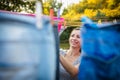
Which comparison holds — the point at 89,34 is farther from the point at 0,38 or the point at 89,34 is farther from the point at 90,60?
the point at 0,38

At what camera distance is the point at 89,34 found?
1.63 m

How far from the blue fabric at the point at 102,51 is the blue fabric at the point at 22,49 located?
0.93ft

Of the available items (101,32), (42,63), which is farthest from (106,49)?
(42,63)

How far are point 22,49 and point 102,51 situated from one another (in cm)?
44

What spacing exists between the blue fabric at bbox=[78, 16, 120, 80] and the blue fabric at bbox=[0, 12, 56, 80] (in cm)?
28

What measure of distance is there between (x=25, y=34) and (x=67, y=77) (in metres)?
1.50

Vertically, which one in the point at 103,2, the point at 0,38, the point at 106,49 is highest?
the point at 0,38

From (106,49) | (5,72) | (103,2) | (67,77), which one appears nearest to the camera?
(5,72)

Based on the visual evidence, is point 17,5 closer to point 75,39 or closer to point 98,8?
point 98,8

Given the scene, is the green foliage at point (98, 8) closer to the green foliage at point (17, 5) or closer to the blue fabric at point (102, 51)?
the green foliage at point (17, 5)

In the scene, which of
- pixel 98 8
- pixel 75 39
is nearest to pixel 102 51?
pixel 75 39

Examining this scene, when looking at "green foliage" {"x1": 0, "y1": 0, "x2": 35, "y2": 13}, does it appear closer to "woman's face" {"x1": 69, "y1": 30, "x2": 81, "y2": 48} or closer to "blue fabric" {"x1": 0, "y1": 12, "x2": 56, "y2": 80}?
"woman's face" {"x1": 69, "y1": 30, "x2": 81, "y2": 48}

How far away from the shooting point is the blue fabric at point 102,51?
1.62 meters

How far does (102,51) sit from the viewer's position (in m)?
1.61
